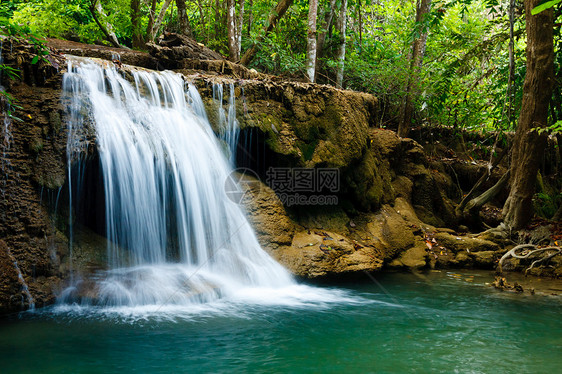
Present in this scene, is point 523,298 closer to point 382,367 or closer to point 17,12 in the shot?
point 382,367

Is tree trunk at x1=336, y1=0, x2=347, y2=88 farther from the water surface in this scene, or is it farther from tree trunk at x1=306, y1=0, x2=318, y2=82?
the water surface

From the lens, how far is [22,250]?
4.68 metres

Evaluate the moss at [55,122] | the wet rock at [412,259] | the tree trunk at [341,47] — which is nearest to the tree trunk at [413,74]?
the tree trunk at [341,47]

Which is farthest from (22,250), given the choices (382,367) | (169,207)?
(382,367)

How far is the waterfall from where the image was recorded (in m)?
5.34

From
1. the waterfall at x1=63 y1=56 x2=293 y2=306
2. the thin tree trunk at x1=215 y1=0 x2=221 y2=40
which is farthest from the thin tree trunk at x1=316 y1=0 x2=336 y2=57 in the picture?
the waterfall at x1=63 y1=56 x2=293 y2=306

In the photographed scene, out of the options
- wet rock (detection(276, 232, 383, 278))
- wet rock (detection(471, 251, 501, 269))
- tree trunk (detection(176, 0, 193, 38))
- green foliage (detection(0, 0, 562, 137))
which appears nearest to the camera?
wet rock (detection(276, 232, 383, 278))

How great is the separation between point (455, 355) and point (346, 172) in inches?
186

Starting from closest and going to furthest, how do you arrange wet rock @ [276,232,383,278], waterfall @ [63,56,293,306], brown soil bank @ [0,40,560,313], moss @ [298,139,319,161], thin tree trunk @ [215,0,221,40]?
brown soil bank @ [0,40,560,313] < waterfall @ [63,56,293,306] < wet rock @ [276,232,383,278] < moss @ [298,139,319,161] < thin tree trunk @ [215,0,221,40]

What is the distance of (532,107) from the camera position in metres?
7.80

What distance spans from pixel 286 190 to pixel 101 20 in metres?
7.27

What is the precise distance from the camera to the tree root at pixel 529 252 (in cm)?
719

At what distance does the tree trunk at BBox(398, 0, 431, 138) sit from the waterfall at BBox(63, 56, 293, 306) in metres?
6.18

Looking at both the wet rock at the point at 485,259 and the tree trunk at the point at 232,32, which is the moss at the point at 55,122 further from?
the wet rock at the point at 485,259
